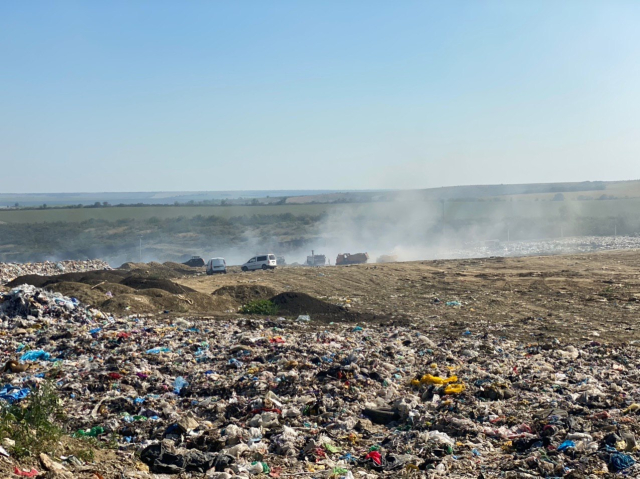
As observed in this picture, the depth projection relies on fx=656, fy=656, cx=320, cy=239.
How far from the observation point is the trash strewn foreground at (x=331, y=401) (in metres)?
7.17

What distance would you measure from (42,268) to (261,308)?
23009mm

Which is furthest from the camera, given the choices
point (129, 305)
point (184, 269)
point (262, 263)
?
point (184, 269)

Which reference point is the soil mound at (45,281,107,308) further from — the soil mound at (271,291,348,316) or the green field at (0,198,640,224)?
the green field at (0,198,640,224)

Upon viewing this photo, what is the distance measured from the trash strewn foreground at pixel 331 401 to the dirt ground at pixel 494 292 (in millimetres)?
2542

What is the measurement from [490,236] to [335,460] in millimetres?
69930

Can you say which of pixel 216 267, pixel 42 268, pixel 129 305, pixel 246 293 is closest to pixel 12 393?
pixel 129 305

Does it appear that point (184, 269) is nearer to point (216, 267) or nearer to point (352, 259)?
point (216, 267)

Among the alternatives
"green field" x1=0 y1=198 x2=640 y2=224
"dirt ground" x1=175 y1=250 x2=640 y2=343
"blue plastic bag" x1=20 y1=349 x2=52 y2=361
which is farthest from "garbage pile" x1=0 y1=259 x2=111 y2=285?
"green field" x1=0 y1=198 x2=640 y2=224

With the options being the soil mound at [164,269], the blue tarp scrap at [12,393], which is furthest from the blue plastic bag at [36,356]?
the soil mound at [164,269]

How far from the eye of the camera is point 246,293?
74.0 ft

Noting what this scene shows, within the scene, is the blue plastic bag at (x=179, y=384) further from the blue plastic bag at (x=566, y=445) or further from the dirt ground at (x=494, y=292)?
the dirt ground at (x=494, y=292)

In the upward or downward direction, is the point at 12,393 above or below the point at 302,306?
above

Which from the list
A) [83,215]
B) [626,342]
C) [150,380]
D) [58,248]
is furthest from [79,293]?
[83,215]

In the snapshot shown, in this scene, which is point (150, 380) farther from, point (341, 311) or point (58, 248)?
point (58, 248)
